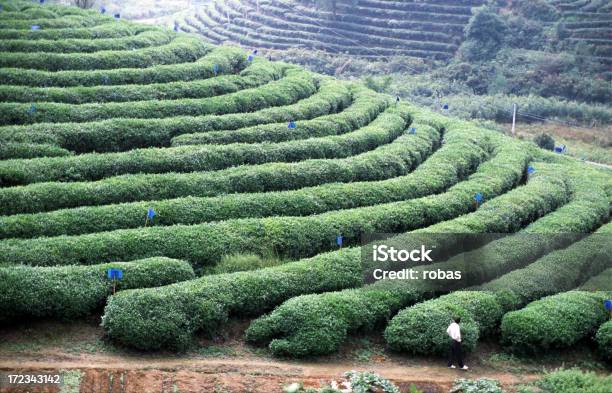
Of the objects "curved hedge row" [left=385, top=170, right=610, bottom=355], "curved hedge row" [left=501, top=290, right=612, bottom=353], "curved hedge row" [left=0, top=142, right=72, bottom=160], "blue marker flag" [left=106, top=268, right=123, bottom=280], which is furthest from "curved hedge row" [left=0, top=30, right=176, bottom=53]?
"curved hedge row" [left=501, top=290, right=612, bottom=353]

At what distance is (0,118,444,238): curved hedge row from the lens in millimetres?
18453

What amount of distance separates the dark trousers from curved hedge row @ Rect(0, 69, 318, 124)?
1499cm

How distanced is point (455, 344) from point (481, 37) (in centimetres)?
4650

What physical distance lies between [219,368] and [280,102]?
58.4 feet

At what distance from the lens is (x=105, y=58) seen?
101 ft

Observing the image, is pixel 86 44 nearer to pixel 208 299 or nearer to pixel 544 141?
pixel 208 299

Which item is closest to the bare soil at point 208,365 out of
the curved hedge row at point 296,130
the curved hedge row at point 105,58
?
the curved hedge row at point 296,130

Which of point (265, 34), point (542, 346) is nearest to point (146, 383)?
point (542, 346)

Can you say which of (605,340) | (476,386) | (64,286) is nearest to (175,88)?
(64,286)

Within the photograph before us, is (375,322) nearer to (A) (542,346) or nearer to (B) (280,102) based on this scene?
(A) (542,346)

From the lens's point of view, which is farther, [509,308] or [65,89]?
[65,89]

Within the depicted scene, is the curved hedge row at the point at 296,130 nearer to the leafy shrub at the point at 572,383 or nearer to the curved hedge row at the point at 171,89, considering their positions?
the curved hedge row at the point at 171,89

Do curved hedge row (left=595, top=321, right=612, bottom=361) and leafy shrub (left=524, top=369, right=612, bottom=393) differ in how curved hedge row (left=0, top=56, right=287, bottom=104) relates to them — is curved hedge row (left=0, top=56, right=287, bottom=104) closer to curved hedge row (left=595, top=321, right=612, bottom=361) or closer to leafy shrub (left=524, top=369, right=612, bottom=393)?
curved hedge row (left=595, top=321, right=612, bottom=361)

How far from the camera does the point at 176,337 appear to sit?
597 inches
